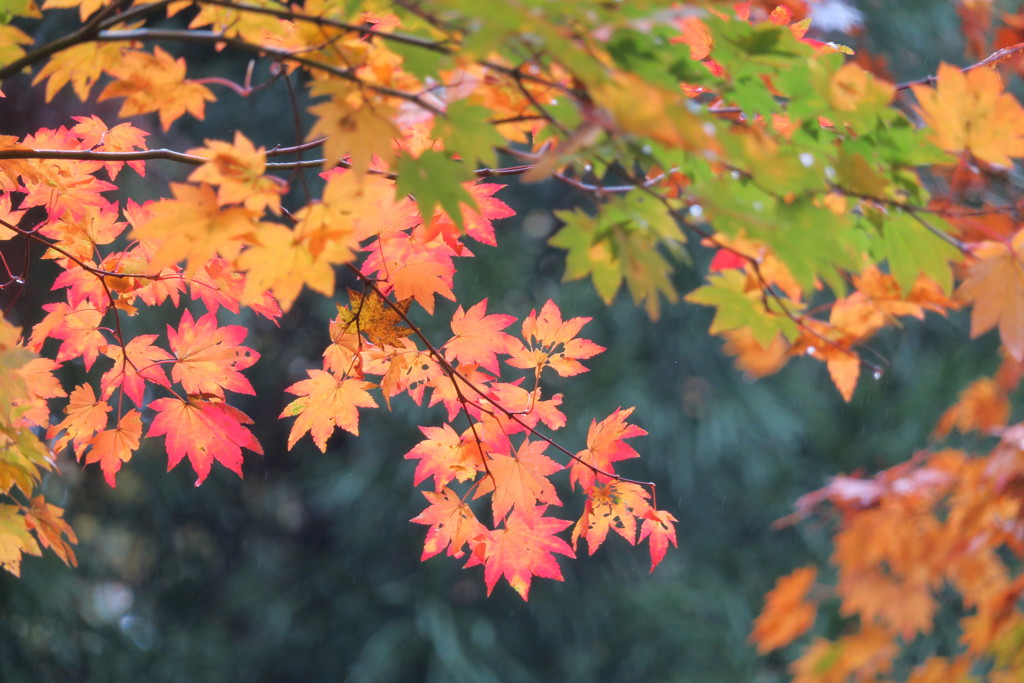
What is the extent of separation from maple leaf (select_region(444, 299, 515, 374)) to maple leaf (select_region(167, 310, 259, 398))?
0.28m

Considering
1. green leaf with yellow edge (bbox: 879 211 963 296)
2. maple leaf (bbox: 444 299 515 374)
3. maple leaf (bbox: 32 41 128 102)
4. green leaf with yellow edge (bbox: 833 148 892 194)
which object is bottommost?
maple leaf (bbox: 444 299 515 374)

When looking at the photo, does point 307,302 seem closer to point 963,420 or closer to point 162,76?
point 963,420

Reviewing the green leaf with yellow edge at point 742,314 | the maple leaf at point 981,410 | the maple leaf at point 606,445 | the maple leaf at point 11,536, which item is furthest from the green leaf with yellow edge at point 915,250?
the maple leaf at point 981,410

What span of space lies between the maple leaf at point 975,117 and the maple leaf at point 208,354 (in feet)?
2.83

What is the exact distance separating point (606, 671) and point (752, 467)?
1269mm

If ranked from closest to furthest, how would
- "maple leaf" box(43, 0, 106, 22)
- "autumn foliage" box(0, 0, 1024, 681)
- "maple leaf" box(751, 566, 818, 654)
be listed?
"autumn foliage" box(0, 0, 1024, 681), "maple leaf" box(43, 0, 106, 22), "maple leaf" box(751, 566, 818, 654)

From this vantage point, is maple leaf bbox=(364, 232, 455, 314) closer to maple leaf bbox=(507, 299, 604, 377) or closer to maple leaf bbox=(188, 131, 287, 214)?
maple leaf bbox=(507, 299, 604, 377)

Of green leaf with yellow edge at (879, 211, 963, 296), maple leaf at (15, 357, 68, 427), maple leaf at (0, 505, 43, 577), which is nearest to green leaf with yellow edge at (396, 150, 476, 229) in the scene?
green leaf with yellow edge at (879, 211, 963, 296)

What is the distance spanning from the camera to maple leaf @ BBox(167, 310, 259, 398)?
1108 mm

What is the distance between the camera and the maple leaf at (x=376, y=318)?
1049 millimetres

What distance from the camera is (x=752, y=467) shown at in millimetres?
4121

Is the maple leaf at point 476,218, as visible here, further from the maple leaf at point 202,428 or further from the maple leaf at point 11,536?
the maple leaf at point 11,536

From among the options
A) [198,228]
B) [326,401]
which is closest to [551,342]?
[326,401]

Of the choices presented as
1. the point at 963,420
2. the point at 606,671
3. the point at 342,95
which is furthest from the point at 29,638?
the point at 963,420
